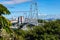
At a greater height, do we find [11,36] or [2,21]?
[2,21]

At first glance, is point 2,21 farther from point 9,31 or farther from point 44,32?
point 44,32

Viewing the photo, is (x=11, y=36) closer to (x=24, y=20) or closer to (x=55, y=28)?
(x=55, y=28)

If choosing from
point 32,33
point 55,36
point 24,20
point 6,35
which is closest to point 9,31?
point 6,35

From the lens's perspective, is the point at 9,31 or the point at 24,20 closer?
the point at 9,31

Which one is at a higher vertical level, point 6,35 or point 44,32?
point 6,35

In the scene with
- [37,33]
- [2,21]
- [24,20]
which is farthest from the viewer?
[24,20]

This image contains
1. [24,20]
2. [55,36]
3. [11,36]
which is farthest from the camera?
[24,20]

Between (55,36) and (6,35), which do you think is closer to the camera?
(6,35)

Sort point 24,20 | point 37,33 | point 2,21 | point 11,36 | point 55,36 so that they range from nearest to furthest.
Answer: point 2,21
point 11,36
point 55,36
point 37,33
point 24,20

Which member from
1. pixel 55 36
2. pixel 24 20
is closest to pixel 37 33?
pixel 55 36
